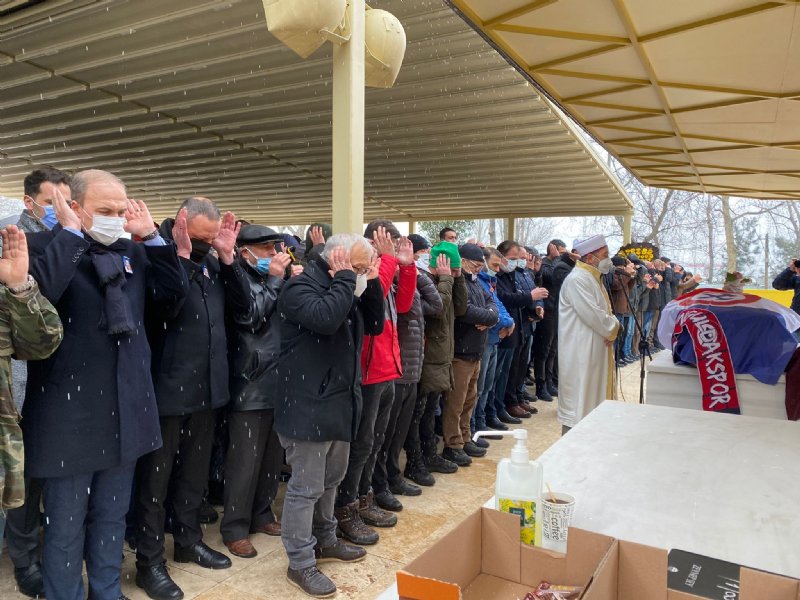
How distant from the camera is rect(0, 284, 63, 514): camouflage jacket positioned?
213cm

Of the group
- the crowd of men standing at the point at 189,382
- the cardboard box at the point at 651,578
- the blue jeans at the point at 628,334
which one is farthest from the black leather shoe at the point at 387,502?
the blue jeans at the point at 628,334

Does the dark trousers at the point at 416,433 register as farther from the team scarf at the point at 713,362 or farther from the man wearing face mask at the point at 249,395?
the team scarf at the point at 713,362

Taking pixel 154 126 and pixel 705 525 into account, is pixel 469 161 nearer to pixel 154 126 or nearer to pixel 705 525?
pixel 154 126

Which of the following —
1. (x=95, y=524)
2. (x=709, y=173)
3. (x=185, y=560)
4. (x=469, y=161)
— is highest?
(x=469, y=161)

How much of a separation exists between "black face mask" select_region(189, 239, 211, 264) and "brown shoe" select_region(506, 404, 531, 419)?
175 inches

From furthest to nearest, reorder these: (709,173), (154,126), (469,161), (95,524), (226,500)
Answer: (469,161) < (154,126) < (709,173) < (226,500) < (95,524)

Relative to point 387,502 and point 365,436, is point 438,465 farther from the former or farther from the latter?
point 365,436

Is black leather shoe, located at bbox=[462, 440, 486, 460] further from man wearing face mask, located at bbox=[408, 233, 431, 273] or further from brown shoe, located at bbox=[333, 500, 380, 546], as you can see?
brown shoe, located at bbox=[333, 500, 380, 546]

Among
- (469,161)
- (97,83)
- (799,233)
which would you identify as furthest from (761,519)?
(799,233)

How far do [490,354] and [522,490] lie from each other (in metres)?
4.48

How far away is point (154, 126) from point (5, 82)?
253 centimetres

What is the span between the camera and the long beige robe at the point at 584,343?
5.08m

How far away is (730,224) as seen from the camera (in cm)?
2631

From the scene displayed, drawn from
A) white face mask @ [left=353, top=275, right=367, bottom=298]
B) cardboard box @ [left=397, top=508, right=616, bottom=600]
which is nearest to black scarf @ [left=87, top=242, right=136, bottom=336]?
white face mask @ [left=353, top=275, right=367, bottom=298]
